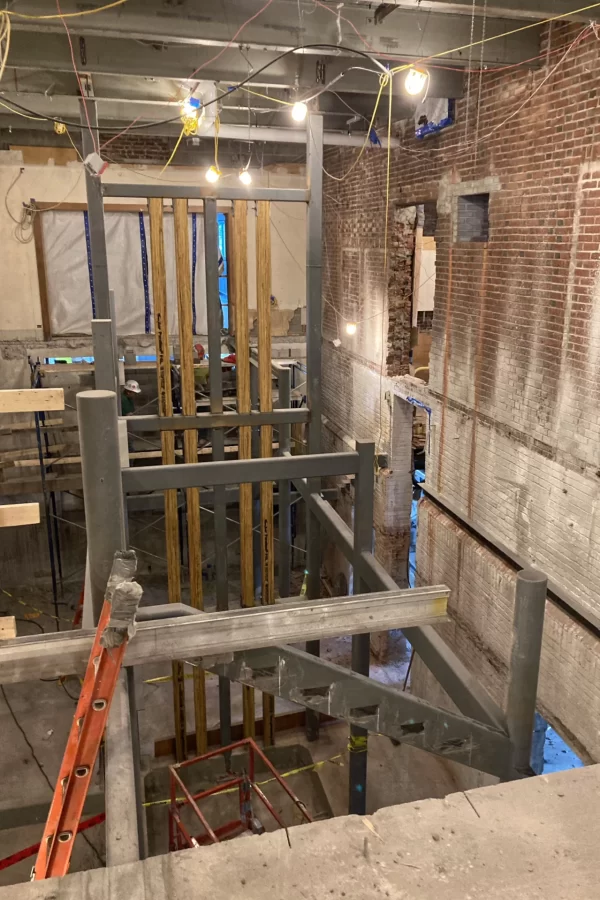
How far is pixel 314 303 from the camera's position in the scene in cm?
529

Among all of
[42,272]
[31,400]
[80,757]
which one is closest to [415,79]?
[31,400]

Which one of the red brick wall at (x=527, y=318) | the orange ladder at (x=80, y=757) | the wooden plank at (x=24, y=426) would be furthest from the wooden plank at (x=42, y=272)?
the orange ladder at (x=80, y=757)

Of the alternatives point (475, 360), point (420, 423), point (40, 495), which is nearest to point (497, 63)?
point (475, 360)

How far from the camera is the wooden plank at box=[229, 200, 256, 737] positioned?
543 cm

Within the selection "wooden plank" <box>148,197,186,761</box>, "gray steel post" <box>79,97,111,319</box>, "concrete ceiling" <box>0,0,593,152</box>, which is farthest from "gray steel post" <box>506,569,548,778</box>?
"gray steel post" <box>79,97,111,319</box>

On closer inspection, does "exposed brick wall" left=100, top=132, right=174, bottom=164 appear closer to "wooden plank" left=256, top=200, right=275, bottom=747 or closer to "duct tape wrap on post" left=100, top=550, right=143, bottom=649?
"wooden plank" left=256, top=200, right=275, bottom=747

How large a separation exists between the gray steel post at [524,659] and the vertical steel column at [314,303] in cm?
258

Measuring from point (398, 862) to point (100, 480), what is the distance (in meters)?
1.51

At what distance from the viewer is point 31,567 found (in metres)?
10.6

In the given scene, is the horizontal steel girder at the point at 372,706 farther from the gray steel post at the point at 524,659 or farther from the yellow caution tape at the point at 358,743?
the yellow caution tape at the point at 358,743

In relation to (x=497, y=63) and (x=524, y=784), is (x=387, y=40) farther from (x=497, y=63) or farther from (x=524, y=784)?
(x=524, y=784)

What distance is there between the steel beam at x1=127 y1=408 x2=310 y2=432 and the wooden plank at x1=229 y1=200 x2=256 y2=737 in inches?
4.5

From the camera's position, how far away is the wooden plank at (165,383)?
17.2 feet

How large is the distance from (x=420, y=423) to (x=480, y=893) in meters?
9.91
